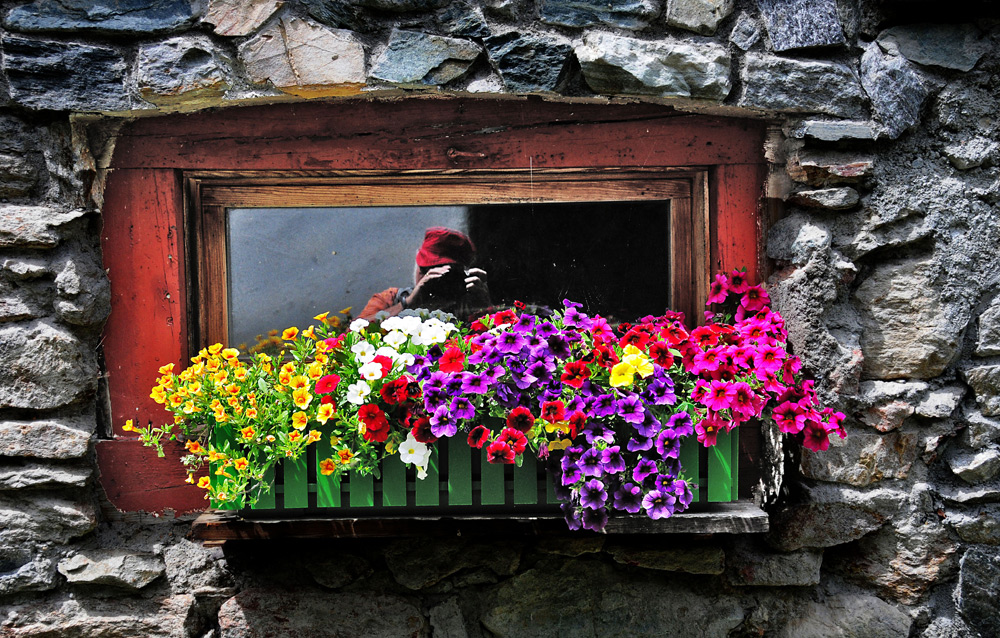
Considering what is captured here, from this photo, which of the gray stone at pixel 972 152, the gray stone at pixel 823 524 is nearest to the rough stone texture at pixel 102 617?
the gray stone at pixel 823 524

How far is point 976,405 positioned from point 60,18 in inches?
99.1

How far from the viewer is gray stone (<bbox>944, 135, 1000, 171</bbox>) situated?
5.81 ft

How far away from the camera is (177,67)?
1.73m

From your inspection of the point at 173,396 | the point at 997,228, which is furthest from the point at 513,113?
the point at 997,228

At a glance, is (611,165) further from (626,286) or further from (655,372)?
(655,372)

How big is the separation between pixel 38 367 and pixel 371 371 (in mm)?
876

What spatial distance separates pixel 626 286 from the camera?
2.01 meters

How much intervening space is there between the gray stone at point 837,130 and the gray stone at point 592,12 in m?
0.51

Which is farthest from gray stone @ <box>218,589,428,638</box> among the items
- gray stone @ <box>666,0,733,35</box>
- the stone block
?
gray stone @ <box>666,0,733,35</box>

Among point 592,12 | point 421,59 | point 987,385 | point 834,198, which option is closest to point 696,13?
point 592,12

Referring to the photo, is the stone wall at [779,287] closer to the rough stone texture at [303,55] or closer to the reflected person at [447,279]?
the rough stone texture at [303,55]

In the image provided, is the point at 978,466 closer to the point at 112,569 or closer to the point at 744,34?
the point at 744,34

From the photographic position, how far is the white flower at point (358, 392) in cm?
159

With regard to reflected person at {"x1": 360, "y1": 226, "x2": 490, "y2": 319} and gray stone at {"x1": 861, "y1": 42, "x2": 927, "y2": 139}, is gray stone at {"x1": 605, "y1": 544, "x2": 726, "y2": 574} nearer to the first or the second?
reflected person at {"x1": 360, "y1": 226, "x2": 490, "y2": 319}
